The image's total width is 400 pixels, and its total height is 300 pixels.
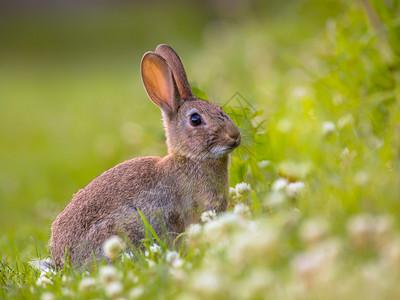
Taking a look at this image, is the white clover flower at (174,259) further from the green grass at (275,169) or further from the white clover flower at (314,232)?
the white clover flower at (314,232)

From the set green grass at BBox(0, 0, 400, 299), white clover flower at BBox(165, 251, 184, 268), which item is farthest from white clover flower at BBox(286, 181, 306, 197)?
white clover flower at BBox(165, 251, 184, 268)

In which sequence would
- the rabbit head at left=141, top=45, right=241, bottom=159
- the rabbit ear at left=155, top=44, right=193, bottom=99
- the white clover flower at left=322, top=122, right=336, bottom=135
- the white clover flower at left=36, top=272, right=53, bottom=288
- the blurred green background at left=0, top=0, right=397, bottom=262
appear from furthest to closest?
1. the blurred green background at left=0, top=0, right=397, bottom=262
2. the rabbit ear at left=155, top=44, right=193, bottom=99
3. the white clover flower at left=322, top=122, right=336, bottom=135
4. the rabbit head at left=141, top=45, right=241, bottom=159
5. the white clover flower at left=36, top=272, right=53, bottom=288

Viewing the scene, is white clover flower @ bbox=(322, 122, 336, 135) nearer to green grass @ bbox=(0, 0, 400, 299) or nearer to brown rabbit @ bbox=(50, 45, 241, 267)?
green grass @ bbox=(0, 0, 400, 299)

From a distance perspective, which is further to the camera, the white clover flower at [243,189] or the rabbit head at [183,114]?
the rabbit head at [183,114]

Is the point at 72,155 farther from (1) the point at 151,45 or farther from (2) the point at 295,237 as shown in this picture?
(1) the point at 151,45

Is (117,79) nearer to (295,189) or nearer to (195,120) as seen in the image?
(195,120)

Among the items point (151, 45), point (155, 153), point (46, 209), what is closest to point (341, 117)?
point (155, 153)

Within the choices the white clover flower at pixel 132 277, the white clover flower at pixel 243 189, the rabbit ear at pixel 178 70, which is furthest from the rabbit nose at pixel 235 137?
the white clover flower at pixel 132 277
